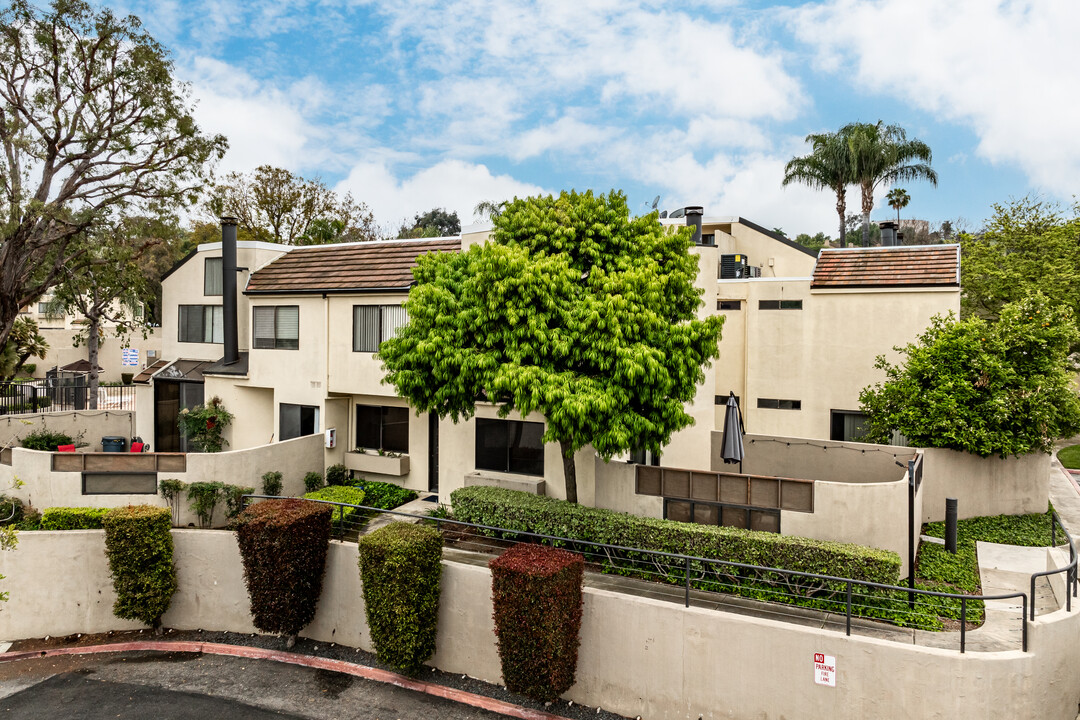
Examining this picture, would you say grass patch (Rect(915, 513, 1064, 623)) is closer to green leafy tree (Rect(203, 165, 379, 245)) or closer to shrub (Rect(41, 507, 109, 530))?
shrub (Rect(41, 507, 109, 530))

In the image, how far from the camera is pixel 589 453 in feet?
45.2

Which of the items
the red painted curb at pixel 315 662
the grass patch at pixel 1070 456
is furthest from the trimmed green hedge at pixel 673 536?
the grass patch at pixel 1070 456

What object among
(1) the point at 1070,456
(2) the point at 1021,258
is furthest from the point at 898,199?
(1) the point at 1070,456

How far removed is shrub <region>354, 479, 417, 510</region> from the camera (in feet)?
52.2

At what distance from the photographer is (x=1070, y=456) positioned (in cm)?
2297

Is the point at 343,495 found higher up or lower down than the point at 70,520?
higher up

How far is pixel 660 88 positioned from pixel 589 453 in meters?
16.0

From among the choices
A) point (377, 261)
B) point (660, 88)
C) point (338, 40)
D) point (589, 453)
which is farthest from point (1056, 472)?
point (338, 40)

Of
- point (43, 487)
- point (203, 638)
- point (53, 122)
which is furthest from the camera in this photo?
point (53, 122)

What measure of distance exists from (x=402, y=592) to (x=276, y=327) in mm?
11358

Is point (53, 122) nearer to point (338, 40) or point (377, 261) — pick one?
point (338, 40)

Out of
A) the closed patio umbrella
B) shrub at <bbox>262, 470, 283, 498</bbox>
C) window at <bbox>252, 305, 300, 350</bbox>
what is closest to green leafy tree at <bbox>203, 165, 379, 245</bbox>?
window at <bbox>252, 305, 300, 350</bbox>

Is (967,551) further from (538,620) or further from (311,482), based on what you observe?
(311,482)

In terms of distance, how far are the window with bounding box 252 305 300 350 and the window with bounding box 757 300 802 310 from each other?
14.1 meters
